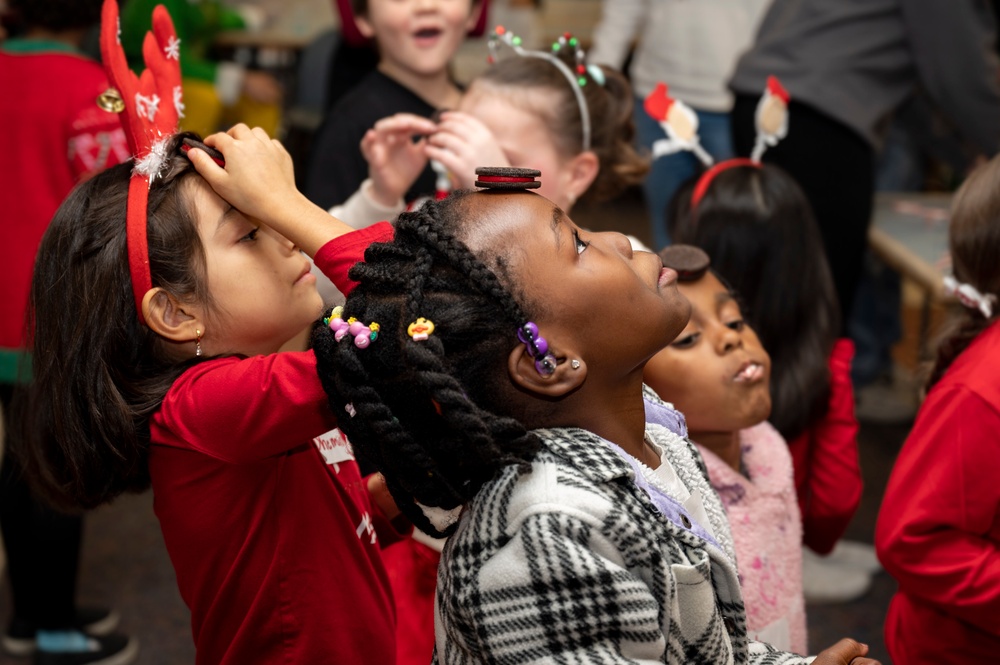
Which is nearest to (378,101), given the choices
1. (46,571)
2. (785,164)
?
(785,164)

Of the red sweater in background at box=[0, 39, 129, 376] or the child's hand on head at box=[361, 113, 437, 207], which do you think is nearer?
the child's hand on head at box=[361, 113, 437, 207]

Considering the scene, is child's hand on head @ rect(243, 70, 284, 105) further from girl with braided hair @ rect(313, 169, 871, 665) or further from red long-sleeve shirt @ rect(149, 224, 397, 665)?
girl with braided hair @ rect(313, 169, 871, 665)

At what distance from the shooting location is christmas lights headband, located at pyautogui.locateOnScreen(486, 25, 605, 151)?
2055mm

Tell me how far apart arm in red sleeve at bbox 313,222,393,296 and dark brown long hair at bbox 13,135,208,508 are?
0.58 feet

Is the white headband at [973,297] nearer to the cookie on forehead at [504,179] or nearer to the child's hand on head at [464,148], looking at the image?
the child's hand on head at [464,148]

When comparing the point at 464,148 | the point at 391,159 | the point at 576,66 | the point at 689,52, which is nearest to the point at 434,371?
the point at 464,148

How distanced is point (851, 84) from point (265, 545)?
2.16m

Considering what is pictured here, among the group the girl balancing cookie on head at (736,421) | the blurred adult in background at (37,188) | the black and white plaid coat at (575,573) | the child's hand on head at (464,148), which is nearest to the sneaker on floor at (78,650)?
the blurred adult in background at (37,188)

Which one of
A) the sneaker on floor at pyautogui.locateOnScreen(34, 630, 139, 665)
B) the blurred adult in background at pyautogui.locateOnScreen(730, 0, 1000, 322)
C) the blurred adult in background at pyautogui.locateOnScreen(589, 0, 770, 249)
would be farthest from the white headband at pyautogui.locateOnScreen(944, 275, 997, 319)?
the sneaker on floor at pyautogui.locateOnScreen(34, 630, 139, 665)

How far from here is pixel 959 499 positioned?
1.48 meters

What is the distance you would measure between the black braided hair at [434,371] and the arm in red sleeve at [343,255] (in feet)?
0.38

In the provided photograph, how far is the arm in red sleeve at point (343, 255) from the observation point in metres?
1.14

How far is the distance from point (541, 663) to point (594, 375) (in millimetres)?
287

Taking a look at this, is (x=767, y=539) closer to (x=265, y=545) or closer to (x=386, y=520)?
(x=386, y=520)
